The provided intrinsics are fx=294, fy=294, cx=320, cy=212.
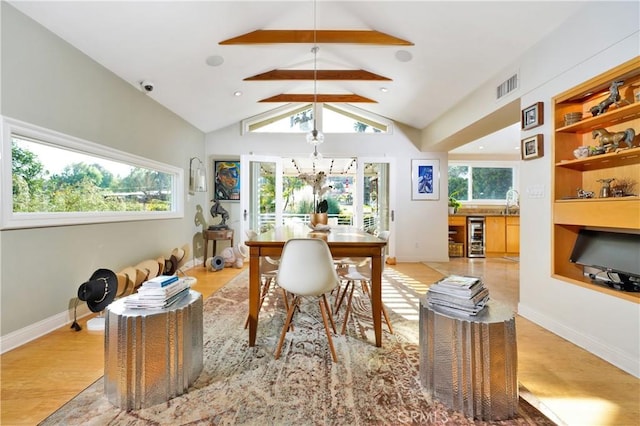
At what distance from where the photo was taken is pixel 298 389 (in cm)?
161

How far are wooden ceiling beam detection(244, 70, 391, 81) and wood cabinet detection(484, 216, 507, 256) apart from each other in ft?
13.2

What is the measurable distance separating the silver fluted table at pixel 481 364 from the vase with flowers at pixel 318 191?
70.2 inches

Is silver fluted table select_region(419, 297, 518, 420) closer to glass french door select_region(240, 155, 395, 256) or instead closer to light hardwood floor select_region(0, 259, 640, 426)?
light hardwood floor select_region(0, 259, 640, 426)

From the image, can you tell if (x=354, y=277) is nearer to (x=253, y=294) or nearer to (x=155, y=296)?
(x=253, y=294)

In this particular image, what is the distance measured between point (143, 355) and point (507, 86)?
3871 millimetres

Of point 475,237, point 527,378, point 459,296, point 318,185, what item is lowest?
point 527,378

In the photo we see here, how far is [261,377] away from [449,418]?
101cm

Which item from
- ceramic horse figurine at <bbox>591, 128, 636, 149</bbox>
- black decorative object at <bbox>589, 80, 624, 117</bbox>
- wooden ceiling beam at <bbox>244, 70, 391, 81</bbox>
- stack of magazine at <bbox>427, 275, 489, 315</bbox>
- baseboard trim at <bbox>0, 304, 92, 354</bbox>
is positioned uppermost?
wooden ceiling beam at <bbox>244, 70, 391, 81</bbox>

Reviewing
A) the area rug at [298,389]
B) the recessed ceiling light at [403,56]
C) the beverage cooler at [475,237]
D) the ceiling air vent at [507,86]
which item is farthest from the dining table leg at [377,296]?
the beverage cooler at [475,237]

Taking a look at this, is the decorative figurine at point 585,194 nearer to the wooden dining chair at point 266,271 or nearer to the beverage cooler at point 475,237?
the wooden dining chair at point 266,271

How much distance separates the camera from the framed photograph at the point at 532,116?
102 inches

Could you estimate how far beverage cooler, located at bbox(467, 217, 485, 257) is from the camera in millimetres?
6250

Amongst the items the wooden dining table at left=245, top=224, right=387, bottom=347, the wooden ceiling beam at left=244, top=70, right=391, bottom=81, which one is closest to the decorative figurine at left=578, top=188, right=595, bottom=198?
the wooden dining table at left=245, top=224, right=387, bottom=347

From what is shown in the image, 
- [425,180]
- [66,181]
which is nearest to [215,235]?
[66,181]
